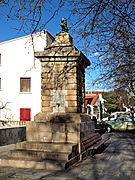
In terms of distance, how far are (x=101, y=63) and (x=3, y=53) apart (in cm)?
1763

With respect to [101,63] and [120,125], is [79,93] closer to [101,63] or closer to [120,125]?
[101,63]

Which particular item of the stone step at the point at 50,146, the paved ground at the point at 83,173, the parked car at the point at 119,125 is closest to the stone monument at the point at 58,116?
the stone step at the point at 50,146

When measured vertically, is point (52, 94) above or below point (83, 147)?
above

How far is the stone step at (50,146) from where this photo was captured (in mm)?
7263

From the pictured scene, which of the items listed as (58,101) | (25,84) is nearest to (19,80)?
(25,84)

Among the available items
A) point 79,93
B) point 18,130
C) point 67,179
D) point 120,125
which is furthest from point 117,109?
point 67,179

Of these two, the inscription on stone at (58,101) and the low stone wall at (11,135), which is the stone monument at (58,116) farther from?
the low stone wall at (11,135)

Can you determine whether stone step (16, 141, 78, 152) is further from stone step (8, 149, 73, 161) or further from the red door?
the red door

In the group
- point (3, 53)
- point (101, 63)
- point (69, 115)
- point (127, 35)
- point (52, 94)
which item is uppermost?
point (3, 53)

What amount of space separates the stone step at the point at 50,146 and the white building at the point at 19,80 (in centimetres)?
1594

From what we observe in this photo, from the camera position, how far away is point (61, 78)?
884cm

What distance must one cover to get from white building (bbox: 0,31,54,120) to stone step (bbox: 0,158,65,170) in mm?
16663

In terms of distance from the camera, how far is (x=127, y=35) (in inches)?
310

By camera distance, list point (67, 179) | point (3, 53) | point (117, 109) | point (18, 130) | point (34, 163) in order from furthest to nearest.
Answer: point (117, 109) < point (3, 53) < point (18, 130) < point (34, 163) < point (67, 179)
